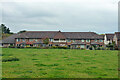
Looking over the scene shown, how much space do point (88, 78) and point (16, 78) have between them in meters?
4.31

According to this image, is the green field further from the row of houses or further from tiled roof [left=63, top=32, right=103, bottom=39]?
tiled roof [left=63, top=32, right=103, bottom=39]

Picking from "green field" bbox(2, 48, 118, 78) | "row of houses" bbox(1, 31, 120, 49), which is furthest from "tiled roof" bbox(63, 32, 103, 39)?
"green field" bbox(2, 48, 118, 78)

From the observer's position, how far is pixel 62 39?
246ft

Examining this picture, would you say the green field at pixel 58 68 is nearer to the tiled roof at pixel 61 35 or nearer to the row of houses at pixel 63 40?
the row of houses at pixel 63 40

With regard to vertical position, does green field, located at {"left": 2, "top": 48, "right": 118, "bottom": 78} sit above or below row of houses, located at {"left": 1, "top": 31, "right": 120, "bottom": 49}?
below

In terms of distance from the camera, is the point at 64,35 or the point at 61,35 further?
the point at 64,35

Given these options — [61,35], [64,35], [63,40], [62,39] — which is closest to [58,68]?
[62,39]

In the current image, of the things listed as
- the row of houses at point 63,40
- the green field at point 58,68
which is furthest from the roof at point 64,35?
the green field at point 58,68

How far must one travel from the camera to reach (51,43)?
246 ft

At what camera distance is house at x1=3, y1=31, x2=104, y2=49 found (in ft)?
242

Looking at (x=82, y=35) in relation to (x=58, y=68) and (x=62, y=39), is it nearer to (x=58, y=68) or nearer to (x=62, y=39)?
(x=62, y=39)

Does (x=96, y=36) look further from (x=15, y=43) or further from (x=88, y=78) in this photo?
(x=88, y=78)

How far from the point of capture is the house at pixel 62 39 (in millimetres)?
73812

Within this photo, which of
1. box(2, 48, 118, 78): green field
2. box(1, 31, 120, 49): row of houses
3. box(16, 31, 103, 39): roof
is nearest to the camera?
box(2, 48, 118, 78): green field
